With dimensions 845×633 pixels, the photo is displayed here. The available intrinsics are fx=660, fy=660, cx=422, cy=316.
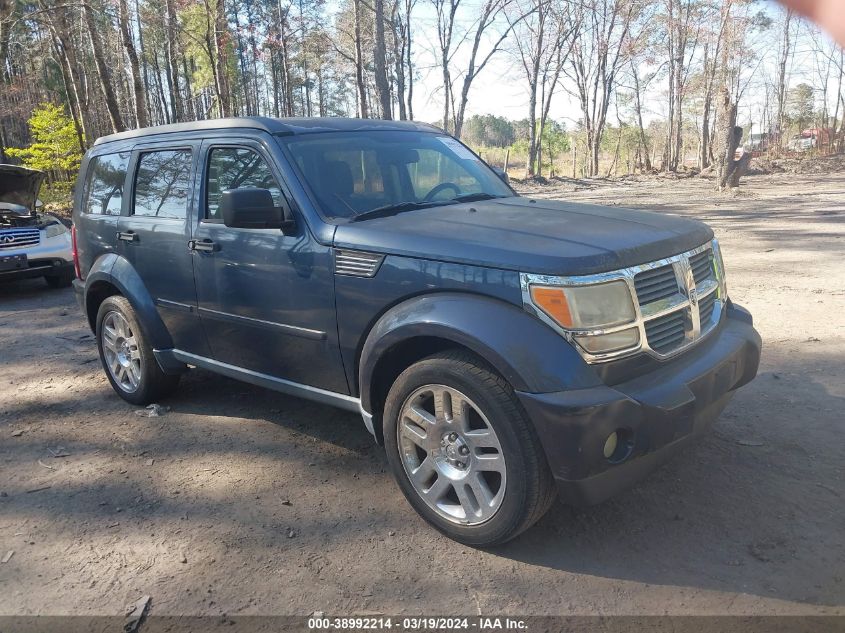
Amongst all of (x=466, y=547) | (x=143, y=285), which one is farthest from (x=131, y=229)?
(x=466, y=547)

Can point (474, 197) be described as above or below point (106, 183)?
below

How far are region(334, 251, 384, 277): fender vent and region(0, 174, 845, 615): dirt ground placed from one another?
120 centimetres

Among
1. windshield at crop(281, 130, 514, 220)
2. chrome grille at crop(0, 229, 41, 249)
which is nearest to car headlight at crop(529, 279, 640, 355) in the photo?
windshield at crop(281, 130, 514, 220)

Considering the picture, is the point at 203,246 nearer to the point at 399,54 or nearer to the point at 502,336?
the point at 502,336

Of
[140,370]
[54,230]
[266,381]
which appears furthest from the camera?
[54,230]

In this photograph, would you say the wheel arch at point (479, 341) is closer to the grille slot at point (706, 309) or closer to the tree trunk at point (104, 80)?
the grille slot at point (706, 309)

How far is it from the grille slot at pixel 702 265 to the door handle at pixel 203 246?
2.65 metres

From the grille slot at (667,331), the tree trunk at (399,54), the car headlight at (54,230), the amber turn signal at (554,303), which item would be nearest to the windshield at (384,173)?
the amber turn signal at (554,303)

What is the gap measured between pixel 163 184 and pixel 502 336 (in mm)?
2909

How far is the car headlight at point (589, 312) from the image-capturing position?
269 centimetres

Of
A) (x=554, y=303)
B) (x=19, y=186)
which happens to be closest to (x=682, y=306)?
(x=554, y=303)

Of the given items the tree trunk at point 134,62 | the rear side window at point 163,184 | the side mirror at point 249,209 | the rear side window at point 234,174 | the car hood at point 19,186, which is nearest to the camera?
the side mirror at point 249,209

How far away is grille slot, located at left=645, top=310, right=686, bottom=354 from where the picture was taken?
288 cm

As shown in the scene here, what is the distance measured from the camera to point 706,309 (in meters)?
Answer: 3.34
